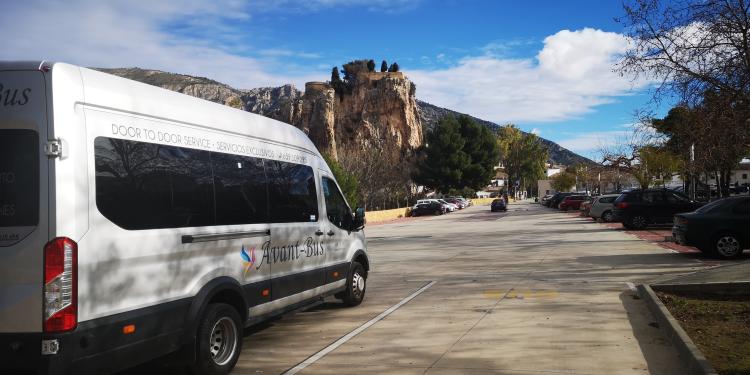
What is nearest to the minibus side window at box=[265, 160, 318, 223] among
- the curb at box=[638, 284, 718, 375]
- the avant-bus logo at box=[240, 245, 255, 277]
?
the avant-bus logo at box=[240, 245, 255, 277]

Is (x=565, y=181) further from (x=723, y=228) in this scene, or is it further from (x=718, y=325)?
(x=718, y=325)

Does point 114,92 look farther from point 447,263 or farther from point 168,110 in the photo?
point 447,263

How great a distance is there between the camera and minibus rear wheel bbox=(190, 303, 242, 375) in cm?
548

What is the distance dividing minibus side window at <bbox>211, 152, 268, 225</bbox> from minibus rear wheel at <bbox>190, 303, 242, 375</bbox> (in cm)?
86

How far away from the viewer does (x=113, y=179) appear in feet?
15.5

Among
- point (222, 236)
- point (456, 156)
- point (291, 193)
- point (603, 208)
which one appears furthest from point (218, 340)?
point (456, 156)

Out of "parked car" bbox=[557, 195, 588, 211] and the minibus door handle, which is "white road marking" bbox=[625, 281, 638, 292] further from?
"parked car" bbox=[557, 195, 588, 211]

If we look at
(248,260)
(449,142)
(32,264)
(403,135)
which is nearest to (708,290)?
(248,260)

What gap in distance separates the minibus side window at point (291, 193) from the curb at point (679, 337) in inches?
174

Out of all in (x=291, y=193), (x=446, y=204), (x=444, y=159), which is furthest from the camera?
(x=444, y=159)

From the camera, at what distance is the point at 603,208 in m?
34.2

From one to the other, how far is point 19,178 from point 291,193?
352 cm

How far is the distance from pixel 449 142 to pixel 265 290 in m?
80.9

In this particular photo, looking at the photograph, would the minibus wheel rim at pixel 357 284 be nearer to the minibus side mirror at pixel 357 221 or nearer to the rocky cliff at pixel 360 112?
the minibus side mirror at pixel 357 221
